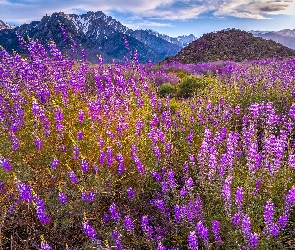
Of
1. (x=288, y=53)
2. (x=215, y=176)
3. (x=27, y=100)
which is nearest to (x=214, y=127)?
(x=215, y=176)

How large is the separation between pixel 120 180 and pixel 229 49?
1318 inches

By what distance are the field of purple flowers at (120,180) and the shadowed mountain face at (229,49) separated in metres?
28.6

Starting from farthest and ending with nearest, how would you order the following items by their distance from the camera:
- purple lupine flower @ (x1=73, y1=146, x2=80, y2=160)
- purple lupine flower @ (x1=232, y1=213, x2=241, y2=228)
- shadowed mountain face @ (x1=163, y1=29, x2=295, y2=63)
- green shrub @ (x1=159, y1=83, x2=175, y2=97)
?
1. shadowed mountain face @ (x1=163, y1=29, x2=295, y2=63)
2. green shrub @ (x1=159, y1=83, x2=175, y2=97)
3. purple lupine flower @ (x1=73, y1=146, x2=80, y2=160)
4. purple lupine flower @ (x1=232, y1=213, x2=241, y2=228)

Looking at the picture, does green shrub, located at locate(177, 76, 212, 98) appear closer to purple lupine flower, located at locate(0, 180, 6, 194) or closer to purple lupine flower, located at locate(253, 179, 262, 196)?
purple lupine flower, located at locate(253, 179, 262, 196)

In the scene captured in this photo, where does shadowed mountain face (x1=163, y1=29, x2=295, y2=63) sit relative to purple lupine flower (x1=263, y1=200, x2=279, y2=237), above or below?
above

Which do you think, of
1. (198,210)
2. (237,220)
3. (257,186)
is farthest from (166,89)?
(237,220)

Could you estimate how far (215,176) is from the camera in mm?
3541

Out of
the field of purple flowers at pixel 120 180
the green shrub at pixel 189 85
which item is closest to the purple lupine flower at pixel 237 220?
the field of purple flowers at pixel 120 180

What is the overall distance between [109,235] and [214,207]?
111 cm

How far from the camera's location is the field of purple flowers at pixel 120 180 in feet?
9.75

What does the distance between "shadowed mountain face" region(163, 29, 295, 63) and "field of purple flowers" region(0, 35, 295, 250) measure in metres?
28.6

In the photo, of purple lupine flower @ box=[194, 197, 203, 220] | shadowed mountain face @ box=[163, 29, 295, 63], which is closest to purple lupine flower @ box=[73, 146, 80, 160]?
purple lupine flower @ box=[194, 197, 203, 220]

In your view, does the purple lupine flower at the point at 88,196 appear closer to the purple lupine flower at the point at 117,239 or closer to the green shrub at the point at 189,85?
the purple lupine flower at the point at 117,239

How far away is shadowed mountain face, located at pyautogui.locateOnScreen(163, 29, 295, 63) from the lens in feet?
108
